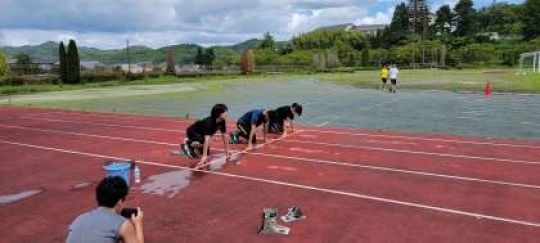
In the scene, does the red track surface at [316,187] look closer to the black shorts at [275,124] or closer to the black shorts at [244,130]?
the black shorts at [275,124]

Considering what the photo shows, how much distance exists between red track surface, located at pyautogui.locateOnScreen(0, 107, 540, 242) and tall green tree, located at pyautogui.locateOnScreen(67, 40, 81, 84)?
34625mm

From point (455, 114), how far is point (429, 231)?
13.7 metres

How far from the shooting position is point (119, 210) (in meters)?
4.32

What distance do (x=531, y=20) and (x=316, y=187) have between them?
122872 mm

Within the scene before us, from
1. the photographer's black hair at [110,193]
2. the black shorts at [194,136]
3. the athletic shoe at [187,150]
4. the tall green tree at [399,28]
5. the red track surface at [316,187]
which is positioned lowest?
the red track surface at [316,187]

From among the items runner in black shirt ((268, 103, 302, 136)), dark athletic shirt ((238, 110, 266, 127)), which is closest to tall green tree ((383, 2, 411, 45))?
runner in black shirt ((268, 103, 302, 136))

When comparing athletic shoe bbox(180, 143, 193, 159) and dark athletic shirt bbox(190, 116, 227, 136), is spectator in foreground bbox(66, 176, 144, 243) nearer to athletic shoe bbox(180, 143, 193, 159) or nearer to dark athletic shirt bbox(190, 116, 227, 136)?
dark athletic shirt bbox(190, 116, 227, 136)

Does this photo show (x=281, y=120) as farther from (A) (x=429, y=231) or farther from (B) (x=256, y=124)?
(A) (x=429, y=231)

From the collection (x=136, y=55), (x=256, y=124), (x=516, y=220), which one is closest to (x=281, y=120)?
(x=256, y=124)

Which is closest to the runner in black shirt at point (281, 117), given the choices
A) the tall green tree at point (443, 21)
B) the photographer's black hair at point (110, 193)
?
the photographer's black hair at point (110, 193)

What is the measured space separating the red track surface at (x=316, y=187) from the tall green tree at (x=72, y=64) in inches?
1363

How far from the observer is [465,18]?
130 metres

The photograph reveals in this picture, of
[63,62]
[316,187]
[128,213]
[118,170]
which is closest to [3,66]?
[63,62]

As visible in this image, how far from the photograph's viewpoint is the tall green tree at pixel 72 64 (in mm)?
47000
